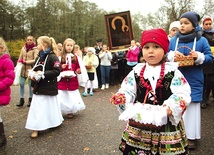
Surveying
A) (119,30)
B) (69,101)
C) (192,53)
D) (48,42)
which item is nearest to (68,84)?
(69,101)

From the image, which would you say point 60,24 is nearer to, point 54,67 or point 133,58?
point 133,58

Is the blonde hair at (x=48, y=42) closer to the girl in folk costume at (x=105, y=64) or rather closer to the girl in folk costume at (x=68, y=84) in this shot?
the girl in folk costume at (x=68, y=84)

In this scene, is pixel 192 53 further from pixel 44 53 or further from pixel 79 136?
pixel 44 53

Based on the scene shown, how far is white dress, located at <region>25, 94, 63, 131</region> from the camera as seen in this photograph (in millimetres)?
4703

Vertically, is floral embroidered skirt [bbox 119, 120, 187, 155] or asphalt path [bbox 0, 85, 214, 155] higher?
floral embroidered skirt [bbox 119, 120, 187, 155]

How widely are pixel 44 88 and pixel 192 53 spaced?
291cm

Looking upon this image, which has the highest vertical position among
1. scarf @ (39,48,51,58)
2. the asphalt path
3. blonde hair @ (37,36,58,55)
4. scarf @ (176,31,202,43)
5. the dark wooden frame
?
the dark wooden frame

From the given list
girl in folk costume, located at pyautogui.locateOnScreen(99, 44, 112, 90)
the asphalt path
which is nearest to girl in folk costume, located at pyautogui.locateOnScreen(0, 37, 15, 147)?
the asphalt path

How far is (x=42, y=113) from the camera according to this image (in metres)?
4.77

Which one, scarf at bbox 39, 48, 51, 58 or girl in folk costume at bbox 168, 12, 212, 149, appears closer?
girl in folk costume at bbox 168, 12, 212, 149

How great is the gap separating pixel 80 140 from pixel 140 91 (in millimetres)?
2339

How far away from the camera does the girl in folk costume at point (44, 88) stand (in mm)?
4695

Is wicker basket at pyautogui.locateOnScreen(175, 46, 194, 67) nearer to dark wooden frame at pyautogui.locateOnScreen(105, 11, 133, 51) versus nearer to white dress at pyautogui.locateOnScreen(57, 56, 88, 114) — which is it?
white dress at pyautogui.locateOnScreen(57, 56, 88, 114)

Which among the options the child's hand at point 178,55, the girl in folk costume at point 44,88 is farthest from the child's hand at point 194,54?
the girl in folk costume at point 44,88
